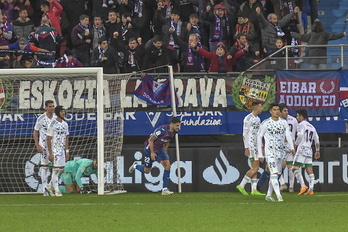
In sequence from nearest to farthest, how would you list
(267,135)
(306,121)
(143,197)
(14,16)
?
(267,135)
(143,197)
(306,121)
(14,16)

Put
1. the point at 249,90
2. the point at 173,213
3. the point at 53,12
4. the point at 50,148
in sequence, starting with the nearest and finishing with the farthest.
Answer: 1. the point at 173,213
2. the point at 50,148
3. the point at 249,90
4. the point at 53,12

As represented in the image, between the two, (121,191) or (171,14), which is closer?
(121,191)

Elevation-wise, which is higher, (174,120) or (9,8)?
(9,8)

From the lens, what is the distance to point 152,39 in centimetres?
2480

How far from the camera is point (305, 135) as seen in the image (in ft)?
73.6

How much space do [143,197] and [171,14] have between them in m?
6.83

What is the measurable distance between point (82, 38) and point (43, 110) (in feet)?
9.92

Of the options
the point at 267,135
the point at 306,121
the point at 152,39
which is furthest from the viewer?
the point at 152,39

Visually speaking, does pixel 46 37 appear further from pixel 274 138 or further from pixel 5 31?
pixel 274 138

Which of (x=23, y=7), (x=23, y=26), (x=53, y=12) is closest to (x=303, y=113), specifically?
(x=53, y=12)

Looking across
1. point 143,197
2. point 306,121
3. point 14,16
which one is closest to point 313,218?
point 143,197

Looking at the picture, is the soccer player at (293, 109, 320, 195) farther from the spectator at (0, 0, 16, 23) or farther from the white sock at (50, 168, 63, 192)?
the spectator at (0, 0, 16, 23)

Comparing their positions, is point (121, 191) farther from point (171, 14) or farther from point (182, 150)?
point (171, 14)

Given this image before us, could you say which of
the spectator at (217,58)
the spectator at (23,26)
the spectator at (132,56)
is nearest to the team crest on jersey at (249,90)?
the spectator at (217,58)
